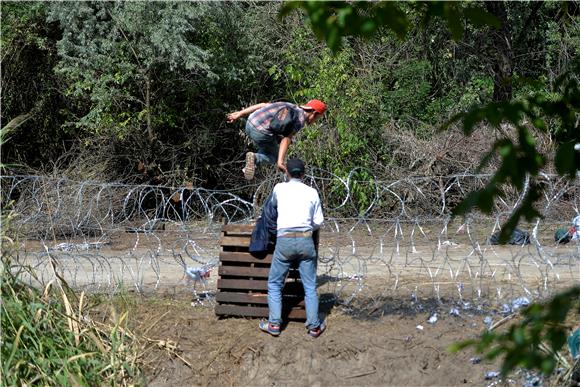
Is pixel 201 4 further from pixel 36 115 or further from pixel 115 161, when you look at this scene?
pixel 36 115

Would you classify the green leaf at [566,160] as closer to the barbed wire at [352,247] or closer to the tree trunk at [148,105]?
the barbed wire at [352,247]

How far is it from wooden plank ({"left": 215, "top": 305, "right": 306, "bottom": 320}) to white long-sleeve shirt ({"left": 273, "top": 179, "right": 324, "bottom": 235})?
2.88 ft

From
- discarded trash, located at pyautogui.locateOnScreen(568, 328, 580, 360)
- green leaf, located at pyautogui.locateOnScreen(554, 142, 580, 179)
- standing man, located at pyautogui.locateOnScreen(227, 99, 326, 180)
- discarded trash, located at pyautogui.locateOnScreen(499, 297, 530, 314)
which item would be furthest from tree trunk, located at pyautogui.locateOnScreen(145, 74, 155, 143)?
green leaf, located at pyautogui.locateOnScreen(554, 142, 580, 179)

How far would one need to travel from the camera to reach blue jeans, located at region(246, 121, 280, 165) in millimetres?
9047

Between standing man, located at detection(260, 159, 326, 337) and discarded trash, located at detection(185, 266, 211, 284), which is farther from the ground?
standing man, located at detection(260, 159, 326, 337)

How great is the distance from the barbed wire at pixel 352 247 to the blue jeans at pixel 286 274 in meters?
0.85

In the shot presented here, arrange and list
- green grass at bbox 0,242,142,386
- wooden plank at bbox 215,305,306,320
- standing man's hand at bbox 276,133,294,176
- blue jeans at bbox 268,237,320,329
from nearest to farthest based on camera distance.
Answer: green grass at bbox 0,242,142,386
blue jeans at bbox 268,237,320,329
wooden plank at bbox 215,305,306,320
standing man's hand at bbox 276,133,294,176

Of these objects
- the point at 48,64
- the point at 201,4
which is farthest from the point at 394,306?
the point at 48,64

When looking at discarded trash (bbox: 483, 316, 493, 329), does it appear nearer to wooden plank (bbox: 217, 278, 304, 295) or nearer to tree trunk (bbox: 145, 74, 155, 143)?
wooden plank (bbox: 217, 278, 304, 295)

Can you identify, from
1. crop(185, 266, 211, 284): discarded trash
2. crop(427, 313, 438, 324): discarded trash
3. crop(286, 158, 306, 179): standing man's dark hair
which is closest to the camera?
crop(286, 158, 306, 179): standing man's dark hair

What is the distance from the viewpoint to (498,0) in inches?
578

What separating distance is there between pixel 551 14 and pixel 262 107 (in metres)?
9.97

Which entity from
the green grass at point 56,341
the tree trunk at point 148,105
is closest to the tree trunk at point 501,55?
the tree trunk at point 148,105

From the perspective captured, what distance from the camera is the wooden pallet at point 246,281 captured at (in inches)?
334
